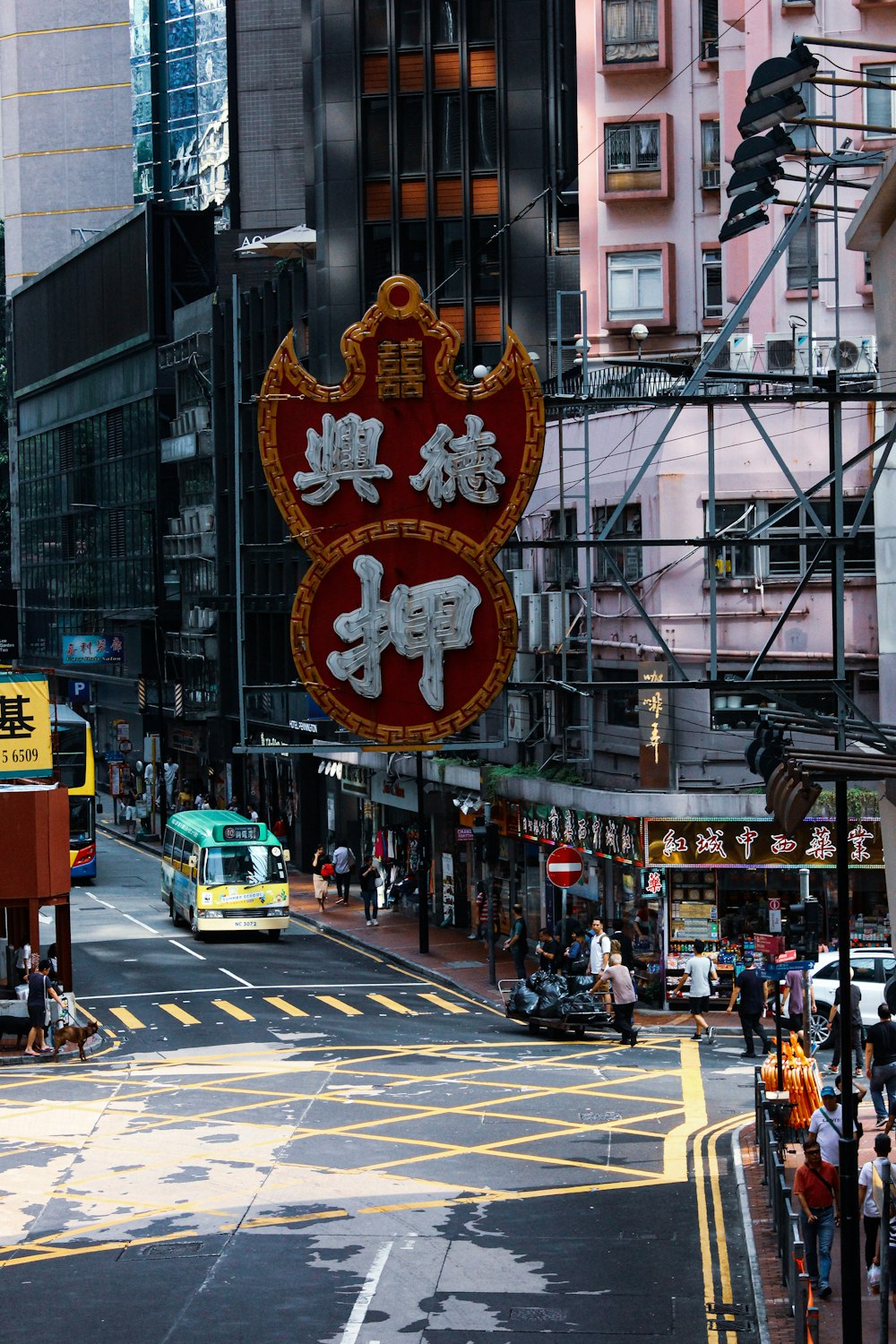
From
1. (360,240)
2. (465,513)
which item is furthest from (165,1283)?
(360,240)

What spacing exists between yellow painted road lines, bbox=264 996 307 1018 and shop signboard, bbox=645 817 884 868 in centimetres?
722

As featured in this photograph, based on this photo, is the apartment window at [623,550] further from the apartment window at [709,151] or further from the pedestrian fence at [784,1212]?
the pedestrian fence at [784,1212]

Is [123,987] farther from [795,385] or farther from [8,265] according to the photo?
[8,265]

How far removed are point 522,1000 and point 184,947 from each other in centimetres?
1317

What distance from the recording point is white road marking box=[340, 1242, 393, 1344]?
1851cm

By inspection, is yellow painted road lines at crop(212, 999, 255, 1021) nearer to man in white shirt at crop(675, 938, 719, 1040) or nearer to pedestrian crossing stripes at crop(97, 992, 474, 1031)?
pedestrian crossing stripes at crop(97, 992, 474, 1031)

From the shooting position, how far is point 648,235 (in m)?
49.6

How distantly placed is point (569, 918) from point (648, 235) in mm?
16986

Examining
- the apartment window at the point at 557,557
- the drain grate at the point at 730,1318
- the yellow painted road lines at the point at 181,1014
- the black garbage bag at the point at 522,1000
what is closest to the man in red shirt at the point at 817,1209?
the drain grate at the point at 730,1318

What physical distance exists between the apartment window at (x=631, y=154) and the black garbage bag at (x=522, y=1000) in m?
20.9

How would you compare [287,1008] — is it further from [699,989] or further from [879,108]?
[879,108]

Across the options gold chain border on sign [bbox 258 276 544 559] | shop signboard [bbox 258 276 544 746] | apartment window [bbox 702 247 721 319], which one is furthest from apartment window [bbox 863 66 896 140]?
shop signboard [bbox 258 276 544 746]

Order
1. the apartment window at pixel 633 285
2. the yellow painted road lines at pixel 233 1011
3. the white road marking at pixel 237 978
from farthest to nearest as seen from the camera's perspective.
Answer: the apartment window at pixel 633 285 → the white road marking at pixel 237 978 → the yellow painted road lines at pixel 233 1011

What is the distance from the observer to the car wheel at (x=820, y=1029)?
35.0m
